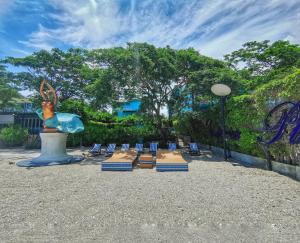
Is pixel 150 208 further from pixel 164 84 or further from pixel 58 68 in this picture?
pixel 58 68

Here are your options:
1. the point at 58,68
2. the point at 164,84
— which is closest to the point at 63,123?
the point at 164,84

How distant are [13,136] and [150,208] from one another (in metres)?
17.0

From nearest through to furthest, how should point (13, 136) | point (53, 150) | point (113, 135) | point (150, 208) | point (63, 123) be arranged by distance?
1. point (150, 208)
2. point (53, 150)
3. point (63, 123)
4. point (113, 135)
5. point (13, 136)

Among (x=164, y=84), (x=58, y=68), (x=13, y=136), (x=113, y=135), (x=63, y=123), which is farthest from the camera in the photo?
(x=58, y=68)

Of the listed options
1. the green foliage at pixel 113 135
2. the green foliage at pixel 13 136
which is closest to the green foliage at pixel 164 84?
the green foliage at pixel 113 135

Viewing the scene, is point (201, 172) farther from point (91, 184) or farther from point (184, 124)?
Result: point (184, 124)

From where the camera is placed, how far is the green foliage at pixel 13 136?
15.7 m

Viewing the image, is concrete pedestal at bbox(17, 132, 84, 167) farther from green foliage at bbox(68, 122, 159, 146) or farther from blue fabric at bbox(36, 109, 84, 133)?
green foliage at bbox(68, 122, 159, 146)

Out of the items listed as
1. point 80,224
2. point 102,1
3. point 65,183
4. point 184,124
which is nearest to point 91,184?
point 65,183

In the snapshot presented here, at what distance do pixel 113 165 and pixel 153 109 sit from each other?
6.33 m

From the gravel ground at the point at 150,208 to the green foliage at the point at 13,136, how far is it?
38.7 ft

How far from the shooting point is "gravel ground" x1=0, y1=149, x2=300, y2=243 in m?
2.80

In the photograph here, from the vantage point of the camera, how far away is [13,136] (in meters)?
15.8

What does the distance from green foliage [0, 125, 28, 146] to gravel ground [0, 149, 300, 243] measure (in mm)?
11793
